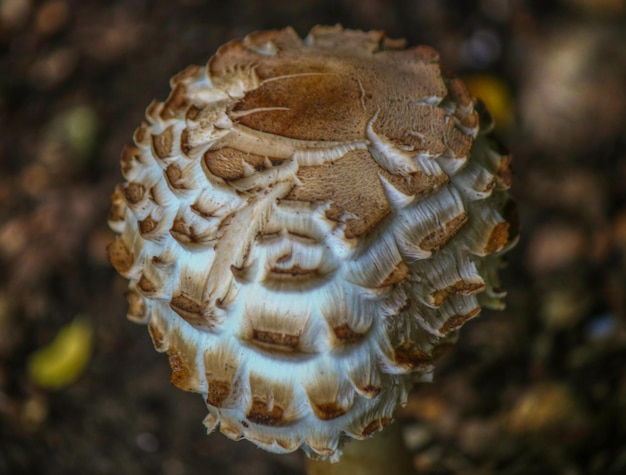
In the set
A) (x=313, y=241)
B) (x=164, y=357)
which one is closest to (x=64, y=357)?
(x=164, y=357)

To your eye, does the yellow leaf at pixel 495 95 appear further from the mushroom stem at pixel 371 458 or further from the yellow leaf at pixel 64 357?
the yellow leaf at pixel 64 357

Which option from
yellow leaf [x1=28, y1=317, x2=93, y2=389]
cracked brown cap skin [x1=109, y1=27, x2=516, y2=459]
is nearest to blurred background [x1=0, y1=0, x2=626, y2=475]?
yellow leaf [x1=28, y1=317, x2=93, y2=389]

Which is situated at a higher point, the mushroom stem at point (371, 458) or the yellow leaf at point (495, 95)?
the yellow leaf at point (495, 95)

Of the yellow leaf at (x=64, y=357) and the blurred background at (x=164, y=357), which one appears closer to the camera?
the blurred background at (x=164, y=357)

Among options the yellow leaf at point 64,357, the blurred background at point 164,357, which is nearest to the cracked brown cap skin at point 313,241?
the blurred background at point 164,357

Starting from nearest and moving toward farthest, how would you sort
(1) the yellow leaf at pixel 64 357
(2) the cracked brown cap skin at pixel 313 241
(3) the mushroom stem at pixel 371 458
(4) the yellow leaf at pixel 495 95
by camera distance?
(2) the cracked brown cap skin at pixel 313 241 < (3) the mushroom stem at pixel 371 458 < (1) the yellow leaf at pixel 64 357 < (4) the yellow leaf at pixel 495 95

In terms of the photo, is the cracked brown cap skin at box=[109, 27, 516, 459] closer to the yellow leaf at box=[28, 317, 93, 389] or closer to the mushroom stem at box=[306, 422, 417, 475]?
the mushroom stem at box=[306, 422, 417, 475]

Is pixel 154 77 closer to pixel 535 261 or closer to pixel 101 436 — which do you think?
pixel 101 436

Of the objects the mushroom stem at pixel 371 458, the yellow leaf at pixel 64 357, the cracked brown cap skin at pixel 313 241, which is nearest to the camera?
the cracked brown cap skin at pixel 313 241
